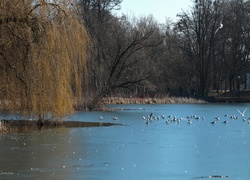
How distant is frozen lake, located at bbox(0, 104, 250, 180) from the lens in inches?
459

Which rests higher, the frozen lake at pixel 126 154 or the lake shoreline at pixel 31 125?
the lake shoreline at pixel 31 125

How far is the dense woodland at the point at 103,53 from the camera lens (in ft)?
61.7

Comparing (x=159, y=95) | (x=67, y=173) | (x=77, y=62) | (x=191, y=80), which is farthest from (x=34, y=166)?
(x=191, y=80)

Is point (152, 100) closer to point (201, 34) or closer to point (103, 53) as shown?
point (103, 53)

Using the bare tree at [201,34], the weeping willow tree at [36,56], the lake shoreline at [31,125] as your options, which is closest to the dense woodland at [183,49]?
the bare tree at [201,34]

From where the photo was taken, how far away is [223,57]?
2290 inches

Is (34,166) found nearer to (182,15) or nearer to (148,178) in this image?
(148,178)

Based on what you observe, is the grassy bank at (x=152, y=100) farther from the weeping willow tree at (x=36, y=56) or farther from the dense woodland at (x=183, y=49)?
the weeping willow tree at (x=36, y=56)

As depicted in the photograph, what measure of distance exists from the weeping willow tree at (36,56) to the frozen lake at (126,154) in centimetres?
91

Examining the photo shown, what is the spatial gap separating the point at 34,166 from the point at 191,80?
49.0 meters

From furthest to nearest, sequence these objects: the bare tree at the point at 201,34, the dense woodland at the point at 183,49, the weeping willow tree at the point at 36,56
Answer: the bare tree at the point at 201,34
the dense woodland at the point at 183,49
the weeping willow tree at the point at 36,56

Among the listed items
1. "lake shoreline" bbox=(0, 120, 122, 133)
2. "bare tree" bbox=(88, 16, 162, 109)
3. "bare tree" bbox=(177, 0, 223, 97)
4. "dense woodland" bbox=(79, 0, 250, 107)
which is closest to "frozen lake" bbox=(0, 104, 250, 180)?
"lake shoreline" bbox=(0, 120, 122, 133)

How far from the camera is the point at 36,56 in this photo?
19.0 metres

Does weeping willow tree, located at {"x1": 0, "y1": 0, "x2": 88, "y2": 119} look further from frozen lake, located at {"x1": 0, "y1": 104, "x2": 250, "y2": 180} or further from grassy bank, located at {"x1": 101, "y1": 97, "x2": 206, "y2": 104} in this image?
grassy bank, located at {"x1": 101, "y1": 97, "x2": 206, "y2": 104}
